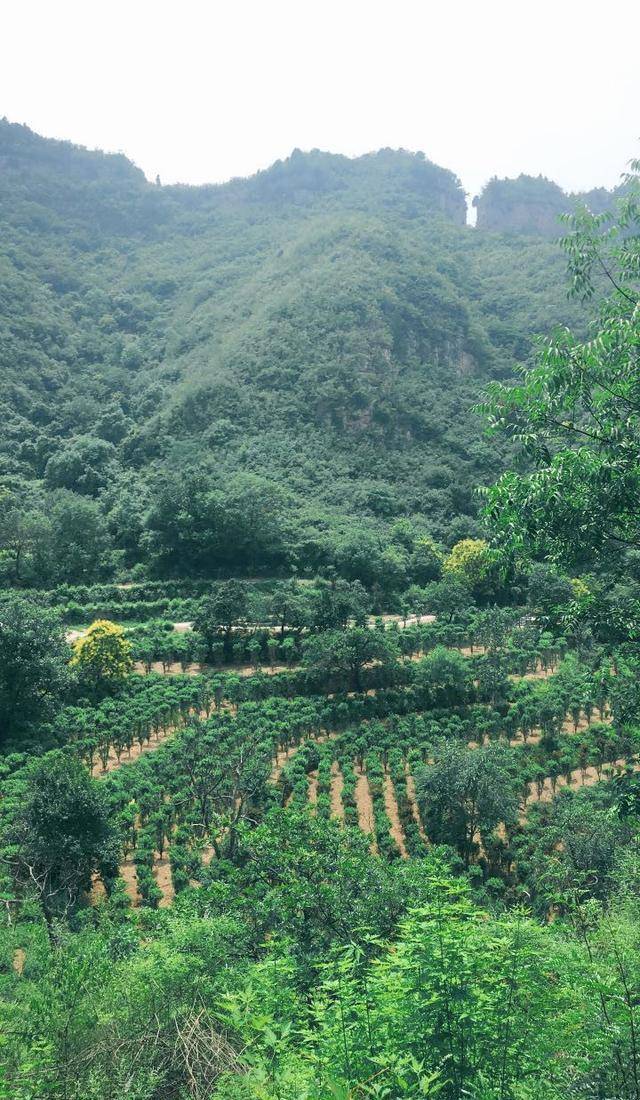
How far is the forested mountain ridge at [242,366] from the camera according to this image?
50.8 meters

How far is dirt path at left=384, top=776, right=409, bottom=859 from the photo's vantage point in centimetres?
2011

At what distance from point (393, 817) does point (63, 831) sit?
10401 mm

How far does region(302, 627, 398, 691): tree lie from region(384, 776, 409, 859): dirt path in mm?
7793

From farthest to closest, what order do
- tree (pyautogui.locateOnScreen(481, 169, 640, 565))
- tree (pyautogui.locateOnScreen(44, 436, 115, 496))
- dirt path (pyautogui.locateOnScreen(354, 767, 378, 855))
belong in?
tree (pyautogui.locateOnScreen(44, 436, 115, 496)) < dirt path (pyautogui.locateOnScreen(354, 767, 378, 855)) < tree (pyautogui.locateOnScreen(481, 169, 640, 565))

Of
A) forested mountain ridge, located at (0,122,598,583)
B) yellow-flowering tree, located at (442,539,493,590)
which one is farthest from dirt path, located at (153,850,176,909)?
forested mountain ridge, located at (0,122,598,583)

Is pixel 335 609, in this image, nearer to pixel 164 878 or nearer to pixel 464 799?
pixel 464 799

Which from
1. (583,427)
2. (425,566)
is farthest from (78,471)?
(583,427)

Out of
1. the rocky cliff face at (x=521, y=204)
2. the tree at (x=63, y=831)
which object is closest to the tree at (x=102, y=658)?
the tree at (x=63, y=831)

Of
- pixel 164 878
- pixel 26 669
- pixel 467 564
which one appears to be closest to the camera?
pixel 164 878

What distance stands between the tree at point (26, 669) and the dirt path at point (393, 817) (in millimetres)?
13841

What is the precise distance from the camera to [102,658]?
30.8 m

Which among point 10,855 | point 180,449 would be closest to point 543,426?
point 10,855

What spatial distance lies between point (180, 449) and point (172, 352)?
2815cm

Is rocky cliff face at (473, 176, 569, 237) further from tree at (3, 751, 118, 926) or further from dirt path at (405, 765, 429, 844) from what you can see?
tree at (3, 751, 118, 926)
